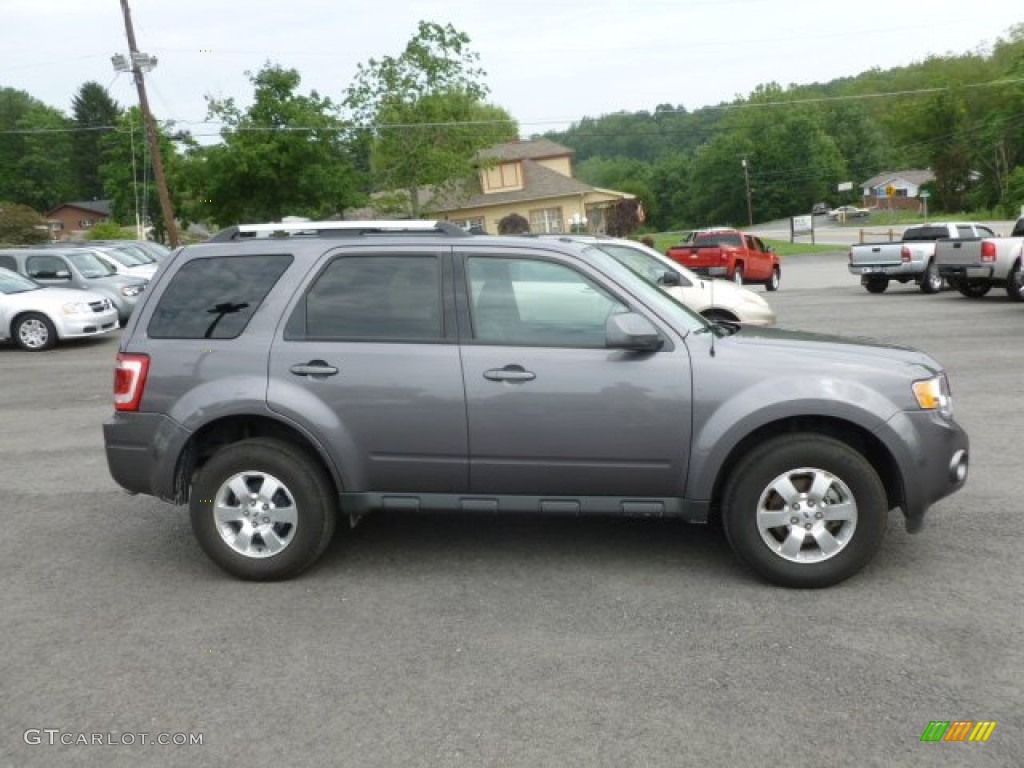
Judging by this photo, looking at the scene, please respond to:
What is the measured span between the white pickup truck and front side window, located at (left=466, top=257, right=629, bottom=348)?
15.7 meters

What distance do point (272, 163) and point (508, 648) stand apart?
3326 cm

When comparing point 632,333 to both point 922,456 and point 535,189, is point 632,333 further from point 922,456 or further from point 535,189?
point 535,189

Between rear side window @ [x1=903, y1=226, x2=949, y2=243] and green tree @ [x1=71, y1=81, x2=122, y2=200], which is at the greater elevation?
green tree @ [x1=71, y1=81, x2=122, y2=200]


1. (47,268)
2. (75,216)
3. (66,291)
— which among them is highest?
(75,216)

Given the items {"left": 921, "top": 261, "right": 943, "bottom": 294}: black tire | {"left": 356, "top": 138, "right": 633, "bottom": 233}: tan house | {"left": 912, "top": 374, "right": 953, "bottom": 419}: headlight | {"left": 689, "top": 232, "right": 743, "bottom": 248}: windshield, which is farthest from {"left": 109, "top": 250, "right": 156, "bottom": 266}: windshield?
{"left": 356, "top": 138, "right": 633, "bottom": 233}: tan house

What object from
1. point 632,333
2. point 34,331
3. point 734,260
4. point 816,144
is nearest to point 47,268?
point 34,331

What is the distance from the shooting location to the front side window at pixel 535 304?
4801 mm

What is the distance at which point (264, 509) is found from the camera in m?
4.92

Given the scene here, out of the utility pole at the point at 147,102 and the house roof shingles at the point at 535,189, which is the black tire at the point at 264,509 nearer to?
the utility pole at the point at 147,102

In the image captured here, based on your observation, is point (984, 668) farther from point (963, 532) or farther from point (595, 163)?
point (595, 163)

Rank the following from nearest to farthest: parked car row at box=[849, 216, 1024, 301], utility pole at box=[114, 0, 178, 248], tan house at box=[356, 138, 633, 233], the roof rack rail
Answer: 1. the roof rack rail
2. parked car row at box=[849, 216, 1024, 301]
3. utility pole at box=[114, 0, 178, 248]
4. tan house at box=[356, 138, 633, 233]

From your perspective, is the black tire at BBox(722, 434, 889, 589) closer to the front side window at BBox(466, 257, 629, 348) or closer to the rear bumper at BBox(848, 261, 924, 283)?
the front side window at BBox(466, 257, 629, 348)

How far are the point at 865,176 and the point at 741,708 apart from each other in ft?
457

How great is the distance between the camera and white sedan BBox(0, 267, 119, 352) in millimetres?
16234
